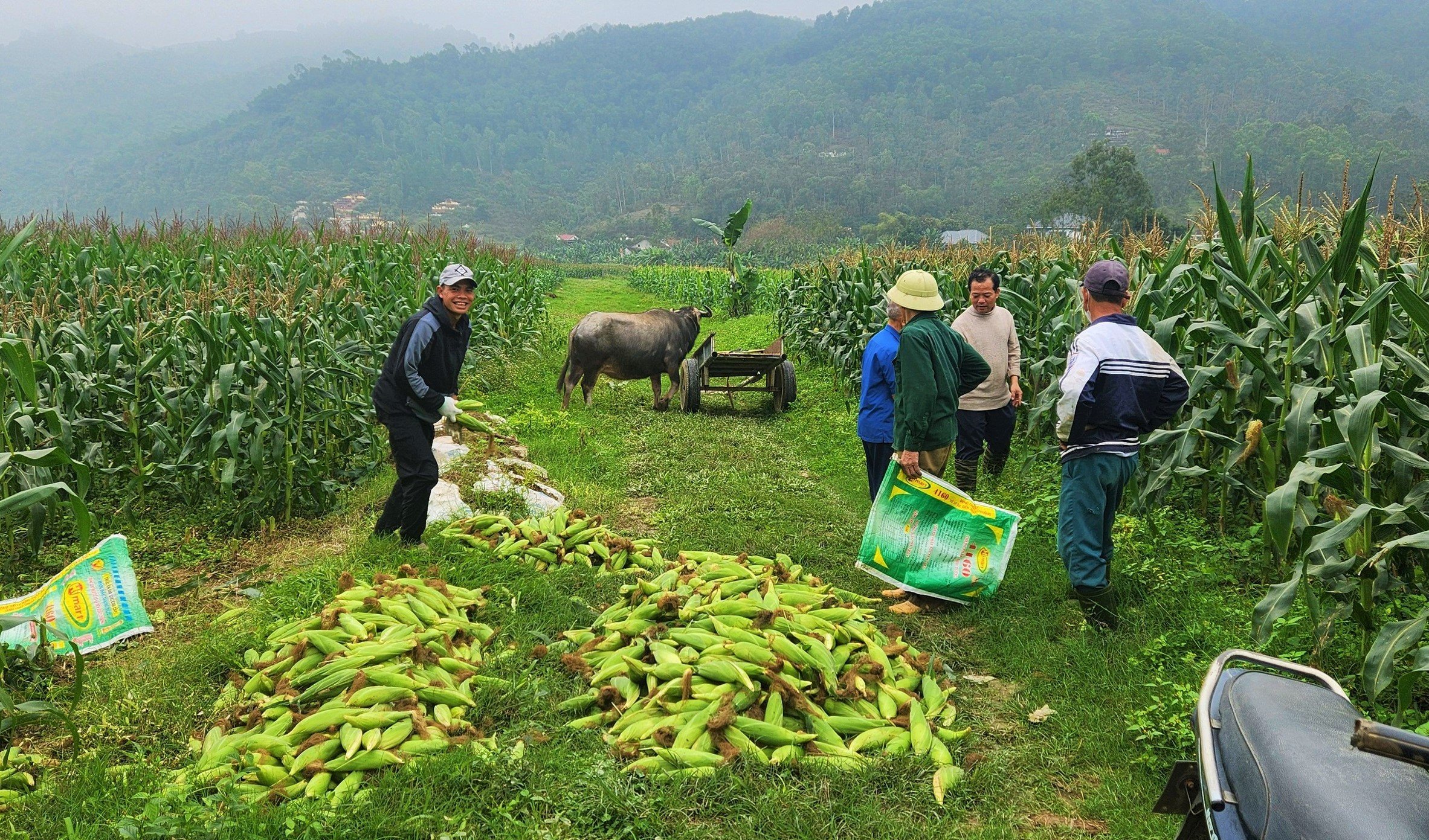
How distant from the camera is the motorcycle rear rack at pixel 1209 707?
1868 mm

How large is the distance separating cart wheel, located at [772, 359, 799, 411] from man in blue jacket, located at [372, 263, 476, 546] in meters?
6.58

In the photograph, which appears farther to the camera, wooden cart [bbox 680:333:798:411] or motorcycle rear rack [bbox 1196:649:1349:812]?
wooden cart [bbox 680:333:798:411]

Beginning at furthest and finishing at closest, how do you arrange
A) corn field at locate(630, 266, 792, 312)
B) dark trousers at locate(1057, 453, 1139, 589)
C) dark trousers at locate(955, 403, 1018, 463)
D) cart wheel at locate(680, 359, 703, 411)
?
corn field at locate(630, 266, 792, 312) < cart wheel at locate(680, 359, 703, 411) < dark trousers at locate(955, 403, 1018, 463) < dark trousers at locate(1057, 453, 1139, 589)

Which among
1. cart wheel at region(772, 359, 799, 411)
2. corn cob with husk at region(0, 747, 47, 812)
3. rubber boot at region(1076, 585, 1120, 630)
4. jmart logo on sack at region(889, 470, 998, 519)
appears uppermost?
jmart logo on sack at region(889, 470, 998, 519)

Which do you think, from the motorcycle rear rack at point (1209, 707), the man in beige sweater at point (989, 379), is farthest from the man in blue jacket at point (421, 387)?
the motorcycle rear rack at point (1209, 707)

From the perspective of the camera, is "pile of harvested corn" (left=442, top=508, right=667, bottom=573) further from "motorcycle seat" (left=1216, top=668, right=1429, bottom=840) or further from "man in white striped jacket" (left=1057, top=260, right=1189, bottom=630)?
"motorcycle seat" (left=1216, top=668, right=1429, bottom=840)

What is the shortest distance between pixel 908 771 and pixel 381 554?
4.07 meters

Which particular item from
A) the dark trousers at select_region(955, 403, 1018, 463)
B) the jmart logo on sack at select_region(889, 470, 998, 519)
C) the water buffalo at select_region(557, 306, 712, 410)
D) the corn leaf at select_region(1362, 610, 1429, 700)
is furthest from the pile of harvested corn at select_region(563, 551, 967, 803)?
the water buffalo at select_region(557, 306, 712, 410)

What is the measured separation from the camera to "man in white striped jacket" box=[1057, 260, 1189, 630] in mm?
4727

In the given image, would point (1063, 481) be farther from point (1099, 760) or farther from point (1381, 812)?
point (1381, 812)

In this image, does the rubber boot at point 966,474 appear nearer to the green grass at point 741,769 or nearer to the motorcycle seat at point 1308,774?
the green grass at point 741,769

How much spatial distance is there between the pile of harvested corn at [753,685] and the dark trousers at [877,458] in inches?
64.5

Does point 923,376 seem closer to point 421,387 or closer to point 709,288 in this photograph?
point 421,387

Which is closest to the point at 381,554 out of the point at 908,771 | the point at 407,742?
the point at 407,742
